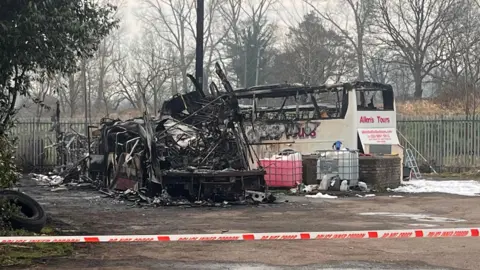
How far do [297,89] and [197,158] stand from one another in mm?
7447

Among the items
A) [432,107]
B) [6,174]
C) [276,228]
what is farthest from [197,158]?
[432,107]

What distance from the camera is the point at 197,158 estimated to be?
614 inches

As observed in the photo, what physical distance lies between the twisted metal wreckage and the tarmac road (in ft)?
2.48

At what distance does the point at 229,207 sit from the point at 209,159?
1.38 m

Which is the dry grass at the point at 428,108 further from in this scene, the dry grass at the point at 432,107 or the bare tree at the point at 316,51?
the bare tree at the point at 316,51

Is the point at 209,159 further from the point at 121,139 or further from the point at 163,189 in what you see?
the point at 121,139

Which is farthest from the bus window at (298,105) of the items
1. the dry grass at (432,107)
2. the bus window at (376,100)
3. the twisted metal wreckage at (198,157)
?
the dry grass at (432,107)

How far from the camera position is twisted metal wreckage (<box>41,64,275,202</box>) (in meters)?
15.1

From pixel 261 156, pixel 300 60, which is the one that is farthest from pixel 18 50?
pixel 300 60

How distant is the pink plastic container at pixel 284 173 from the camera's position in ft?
63.2

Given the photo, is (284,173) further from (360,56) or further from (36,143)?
(360,56)

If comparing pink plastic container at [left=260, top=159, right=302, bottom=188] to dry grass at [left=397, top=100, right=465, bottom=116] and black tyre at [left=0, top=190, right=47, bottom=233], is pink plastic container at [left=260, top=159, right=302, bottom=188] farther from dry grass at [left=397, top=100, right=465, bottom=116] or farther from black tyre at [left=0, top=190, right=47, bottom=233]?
dry grass at [left=397, top=100, right=465, bottom=116]

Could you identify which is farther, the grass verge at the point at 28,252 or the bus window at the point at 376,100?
the bus window at the point at 376,100

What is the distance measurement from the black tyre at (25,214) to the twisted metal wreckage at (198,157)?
4801mm
